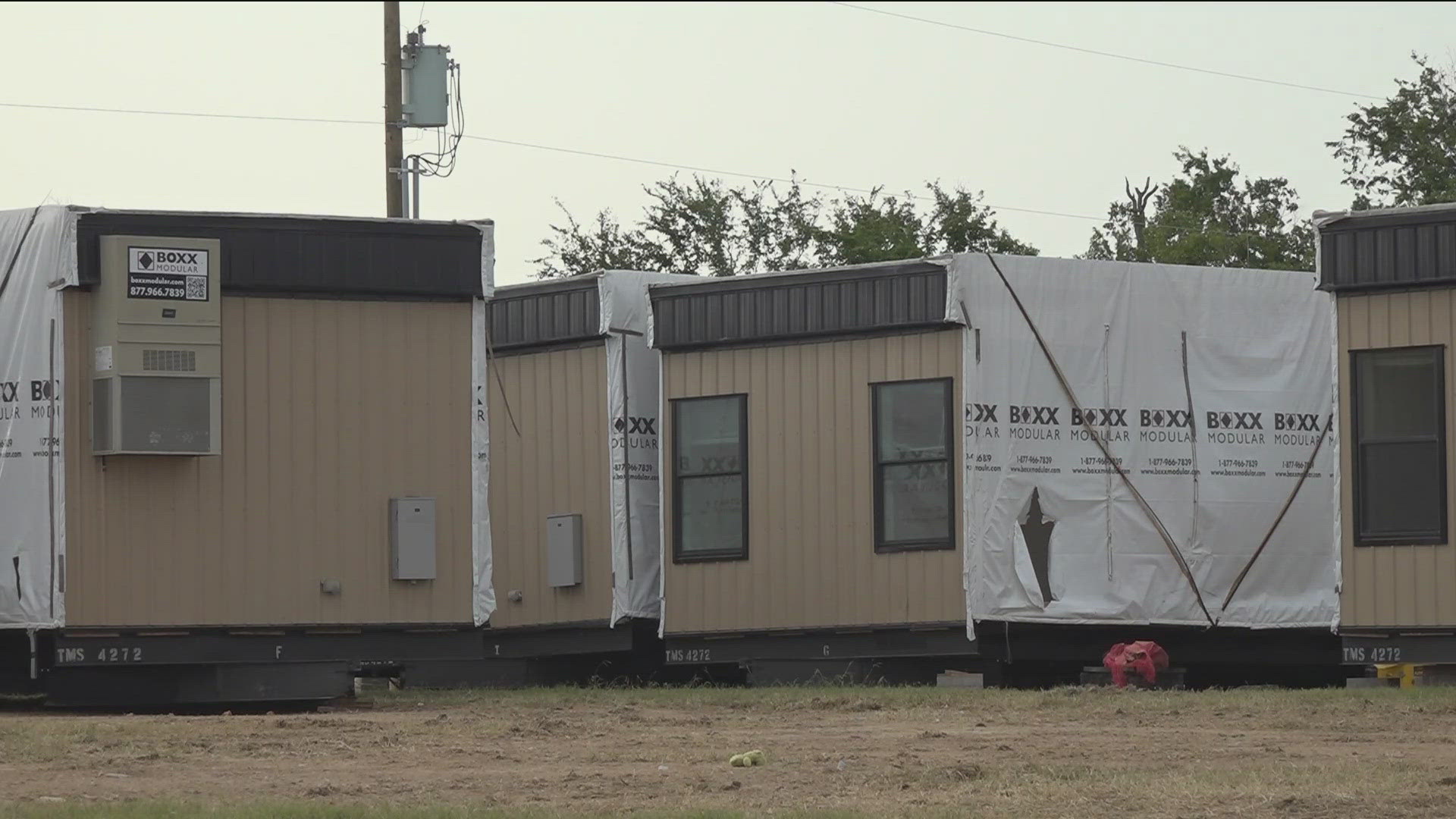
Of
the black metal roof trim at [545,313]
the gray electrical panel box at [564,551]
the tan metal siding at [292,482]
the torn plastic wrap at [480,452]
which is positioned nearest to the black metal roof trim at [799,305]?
the black metal roof trim at [545,313]

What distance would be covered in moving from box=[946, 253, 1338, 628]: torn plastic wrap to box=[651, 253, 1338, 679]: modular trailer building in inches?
0.9

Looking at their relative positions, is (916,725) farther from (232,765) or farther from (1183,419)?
(1183,419)

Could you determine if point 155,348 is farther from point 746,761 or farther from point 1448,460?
point 1448,460

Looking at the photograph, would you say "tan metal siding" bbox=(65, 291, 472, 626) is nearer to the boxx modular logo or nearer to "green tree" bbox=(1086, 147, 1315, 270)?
the boxx modular logo

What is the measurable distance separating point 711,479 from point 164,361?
594cm

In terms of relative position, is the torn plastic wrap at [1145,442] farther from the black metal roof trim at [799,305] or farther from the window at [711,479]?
the window at [711,479]

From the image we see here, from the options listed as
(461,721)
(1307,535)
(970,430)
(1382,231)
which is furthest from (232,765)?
(1307,535)

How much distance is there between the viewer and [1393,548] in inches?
721

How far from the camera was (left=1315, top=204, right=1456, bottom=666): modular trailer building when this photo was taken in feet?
59.7

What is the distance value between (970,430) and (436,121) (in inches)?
342

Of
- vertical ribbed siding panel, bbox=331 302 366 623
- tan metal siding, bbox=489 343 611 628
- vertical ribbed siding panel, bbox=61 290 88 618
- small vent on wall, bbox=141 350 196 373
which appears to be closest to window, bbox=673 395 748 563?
tan metal siding, bbox=489 343 611 628

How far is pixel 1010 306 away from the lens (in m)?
20.3

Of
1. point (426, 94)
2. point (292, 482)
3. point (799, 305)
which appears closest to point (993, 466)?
point (799, 305)

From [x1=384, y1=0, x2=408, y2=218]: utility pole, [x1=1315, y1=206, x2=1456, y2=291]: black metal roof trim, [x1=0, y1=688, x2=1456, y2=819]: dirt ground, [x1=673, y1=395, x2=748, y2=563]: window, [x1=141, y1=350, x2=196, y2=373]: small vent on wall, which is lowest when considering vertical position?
[x1=0, y1=688, x2=1456, y2=819]: dirt ground
